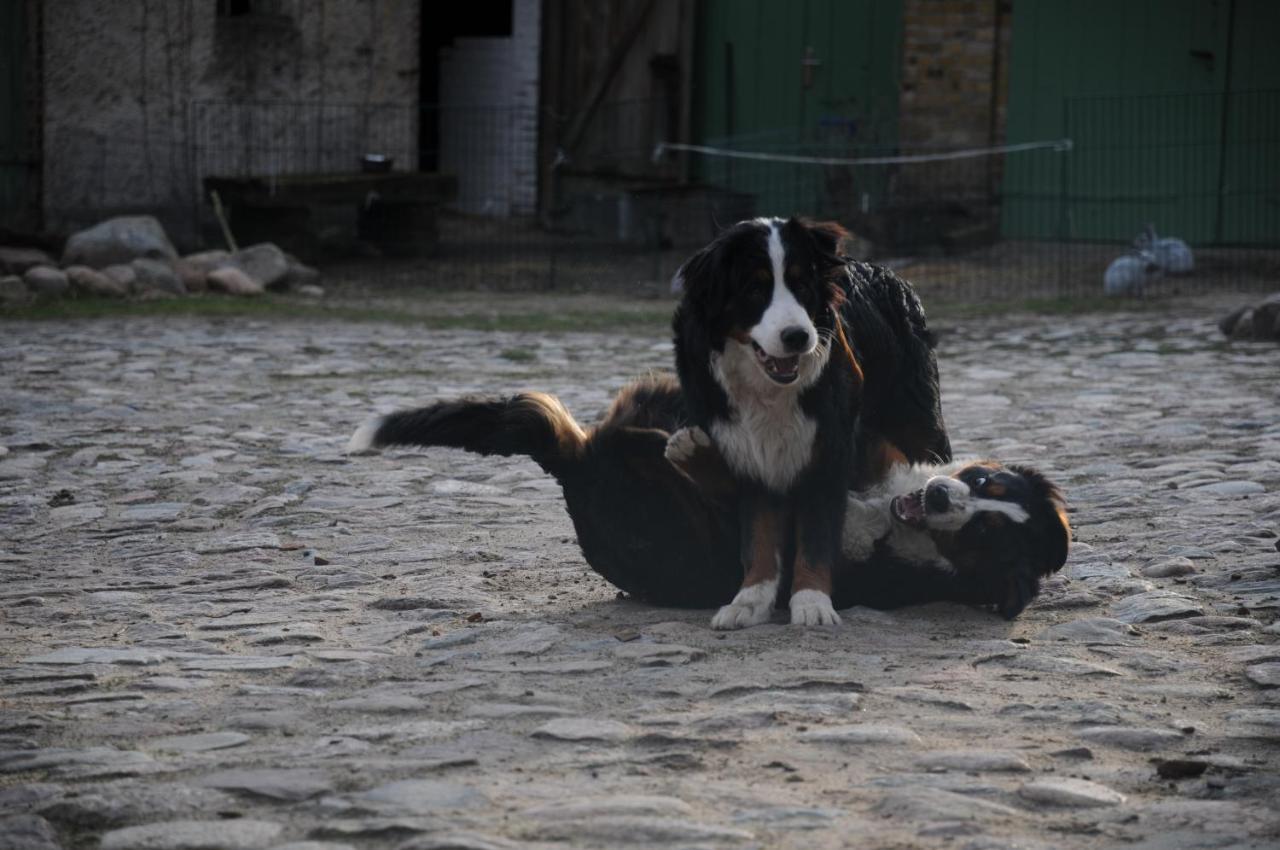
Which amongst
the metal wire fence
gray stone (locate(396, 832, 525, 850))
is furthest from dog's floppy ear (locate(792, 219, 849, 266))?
the metal wire fence

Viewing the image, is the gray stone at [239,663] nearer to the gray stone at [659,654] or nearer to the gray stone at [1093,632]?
the gray stone at [659,654]

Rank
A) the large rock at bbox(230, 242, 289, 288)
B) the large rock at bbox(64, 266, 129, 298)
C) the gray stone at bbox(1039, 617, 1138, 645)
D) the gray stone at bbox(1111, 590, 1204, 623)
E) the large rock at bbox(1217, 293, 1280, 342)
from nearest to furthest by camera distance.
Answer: the gray stone at bbox(1039, 617, 1138, 645) < the gray stone at bbox(1111, 590, 1204, 623) < the large rock at bbox(1217, 293, 1280, 342) < the large rock at bbox(64, 266, 129, 298) < the large rock at bbox(230, 242, 289, 288)

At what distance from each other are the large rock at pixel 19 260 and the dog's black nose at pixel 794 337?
1182 centimetres

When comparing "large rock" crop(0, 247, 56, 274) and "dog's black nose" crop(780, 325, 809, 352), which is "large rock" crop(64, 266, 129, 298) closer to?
"large rock" crop(0, 247, 56, 274)

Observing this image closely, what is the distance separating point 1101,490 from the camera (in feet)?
21.4

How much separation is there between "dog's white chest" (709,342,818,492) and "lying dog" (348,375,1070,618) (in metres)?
0.20

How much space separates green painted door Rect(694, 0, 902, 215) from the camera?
1644cm

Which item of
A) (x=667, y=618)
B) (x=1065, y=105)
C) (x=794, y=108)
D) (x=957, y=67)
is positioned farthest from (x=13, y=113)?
(x=667, y=618)

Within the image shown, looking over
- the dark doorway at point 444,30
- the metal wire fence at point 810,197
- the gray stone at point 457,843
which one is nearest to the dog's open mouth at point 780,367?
the gray stone at point 457,843

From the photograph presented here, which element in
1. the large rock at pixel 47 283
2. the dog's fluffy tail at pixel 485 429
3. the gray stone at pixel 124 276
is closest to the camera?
the dog's fluffy tail at pixel 485 429

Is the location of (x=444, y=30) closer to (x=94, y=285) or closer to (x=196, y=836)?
(x=94, y=285)

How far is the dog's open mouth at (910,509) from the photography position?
4.84 metres

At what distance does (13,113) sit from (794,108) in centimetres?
841

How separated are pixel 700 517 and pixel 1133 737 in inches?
66.8
